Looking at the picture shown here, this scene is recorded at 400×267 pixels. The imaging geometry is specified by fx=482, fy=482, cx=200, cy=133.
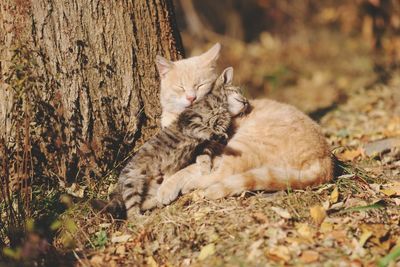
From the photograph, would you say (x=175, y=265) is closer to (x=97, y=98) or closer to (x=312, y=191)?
(x=312, y=191)

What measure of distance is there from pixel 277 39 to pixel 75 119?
331 inches

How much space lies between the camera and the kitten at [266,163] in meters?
3.65

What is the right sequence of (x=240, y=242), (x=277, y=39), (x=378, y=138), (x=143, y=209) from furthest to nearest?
(x=277, y=39) < (x=378, y=138) < (x=143, y=209) < (x=240, y=242)

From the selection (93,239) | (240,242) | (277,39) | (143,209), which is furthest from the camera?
(277,39)

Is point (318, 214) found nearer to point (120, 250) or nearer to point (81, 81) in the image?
point (120, 250)

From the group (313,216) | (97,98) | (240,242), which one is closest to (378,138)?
(313,216)

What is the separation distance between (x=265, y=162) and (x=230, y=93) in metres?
0.70

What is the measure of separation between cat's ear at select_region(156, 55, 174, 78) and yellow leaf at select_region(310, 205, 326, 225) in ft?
5.78

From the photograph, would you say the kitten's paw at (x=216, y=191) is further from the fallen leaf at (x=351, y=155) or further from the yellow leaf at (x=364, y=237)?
the fallen leaf at (x=351, y=155)

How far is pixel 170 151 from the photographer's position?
154 inches

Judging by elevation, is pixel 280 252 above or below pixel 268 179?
below

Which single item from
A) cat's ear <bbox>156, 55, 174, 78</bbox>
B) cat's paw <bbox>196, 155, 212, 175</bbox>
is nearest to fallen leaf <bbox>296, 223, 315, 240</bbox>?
cat's paw <bbox>196, 155, 212, 175</bbox>

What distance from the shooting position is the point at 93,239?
359cm

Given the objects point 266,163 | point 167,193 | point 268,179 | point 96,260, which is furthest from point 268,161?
point 96,260
